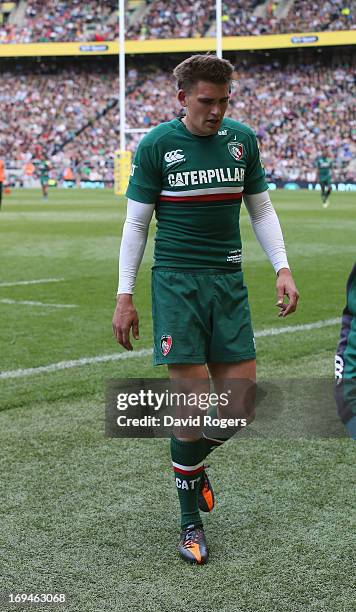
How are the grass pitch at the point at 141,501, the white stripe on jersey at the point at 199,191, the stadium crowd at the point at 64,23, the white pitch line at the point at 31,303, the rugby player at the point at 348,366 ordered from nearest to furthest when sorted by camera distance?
the rugby player at the point at 348,366, the grass pitch at the point at 141,501, the white stripe on jersey at the point at 199,191, the white pitch line at the point at 31,303, the stadium crowd at the point at 64,23

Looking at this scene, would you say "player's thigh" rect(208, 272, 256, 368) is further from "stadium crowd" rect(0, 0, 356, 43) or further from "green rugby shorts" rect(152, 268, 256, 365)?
"stadium crowd" rect(0, 0, 356, 43)

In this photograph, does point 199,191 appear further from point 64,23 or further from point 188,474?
point 64,23

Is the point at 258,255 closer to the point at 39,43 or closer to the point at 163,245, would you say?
the point at 163,245

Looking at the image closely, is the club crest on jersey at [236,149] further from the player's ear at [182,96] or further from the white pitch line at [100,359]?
the white pitch line at [100,359]

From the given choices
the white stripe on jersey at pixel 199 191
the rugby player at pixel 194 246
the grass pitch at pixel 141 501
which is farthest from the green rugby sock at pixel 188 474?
the white stripe on jersey at pixel 199 191

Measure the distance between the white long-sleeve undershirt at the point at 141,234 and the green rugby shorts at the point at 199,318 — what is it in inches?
4.3

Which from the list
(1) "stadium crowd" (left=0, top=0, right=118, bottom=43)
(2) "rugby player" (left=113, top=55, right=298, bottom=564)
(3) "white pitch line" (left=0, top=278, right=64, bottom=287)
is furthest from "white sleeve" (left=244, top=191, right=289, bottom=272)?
(1) "stadium crowd" (left=0, top=0, right=118, bottom=43)

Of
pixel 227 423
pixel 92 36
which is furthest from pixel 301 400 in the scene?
pixel 92 36

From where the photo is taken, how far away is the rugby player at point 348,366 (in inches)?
105

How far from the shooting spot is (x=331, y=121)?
1897 inches

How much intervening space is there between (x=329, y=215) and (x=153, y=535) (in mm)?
21486

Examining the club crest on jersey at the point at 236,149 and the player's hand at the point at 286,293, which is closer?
the club crest on jersey at the point at 236,149

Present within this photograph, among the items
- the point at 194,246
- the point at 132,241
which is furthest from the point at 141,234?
the point at 194,246

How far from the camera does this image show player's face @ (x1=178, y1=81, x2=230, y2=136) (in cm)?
351
